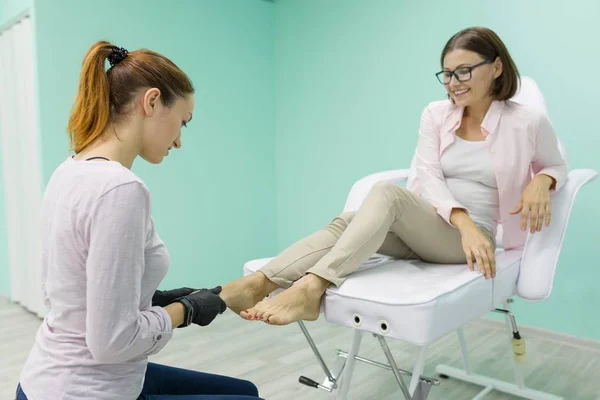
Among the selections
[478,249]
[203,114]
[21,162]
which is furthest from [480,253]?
[21,162]

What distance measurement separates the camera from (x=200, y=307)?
3.23 feet

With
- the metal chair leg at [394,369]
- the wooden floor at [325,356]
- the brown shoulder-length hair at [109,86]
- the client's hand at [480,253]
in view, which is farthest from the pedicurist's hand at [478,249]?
the brown shoulder-length hair at [109,86]

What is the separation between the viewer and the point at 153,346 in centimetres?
84

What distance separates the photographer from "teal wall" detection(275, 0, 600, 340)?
7.37ft

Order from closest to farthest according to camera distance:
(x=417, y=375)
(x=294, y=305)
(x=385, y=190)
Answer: (x=294, y=305)
(x=417, y=375)
(x=385, y=190)

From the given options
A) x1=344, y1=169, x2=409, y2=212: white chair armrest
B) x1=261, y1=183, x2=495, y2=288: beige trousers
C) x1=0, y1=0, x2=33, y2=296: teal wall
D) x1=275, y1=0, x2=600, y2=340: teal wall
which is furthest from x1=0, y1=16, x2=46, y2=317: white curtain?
x1=261, y1=183, x2=495, y2=288: beige trousers

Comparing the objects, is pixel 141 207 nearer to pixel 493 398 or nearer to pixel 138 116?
pixel 138 116

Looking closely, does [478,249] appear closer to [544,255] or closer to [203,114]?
[544,255]

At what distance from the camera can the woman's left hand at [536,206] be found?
1.47 meters

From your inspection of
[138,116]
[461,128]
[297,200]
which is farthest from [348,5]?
[138,116]

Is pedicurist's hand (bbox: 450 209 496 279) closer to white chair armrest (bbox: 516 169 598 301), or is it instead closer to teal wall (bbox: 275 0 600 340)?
white chair armrest (bbox: 516 169 598 301)

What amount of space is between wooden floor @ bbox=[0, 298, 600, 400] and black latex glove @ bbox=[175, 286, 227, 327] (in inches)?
39.2

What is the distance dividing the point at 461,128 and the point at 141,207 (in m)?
1.28

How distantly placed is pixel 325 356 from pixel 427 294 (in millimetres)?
1240
